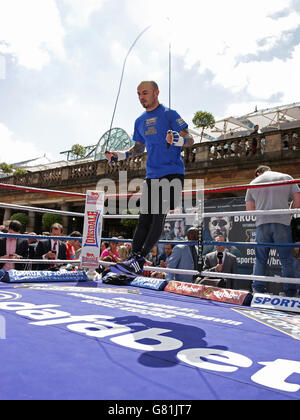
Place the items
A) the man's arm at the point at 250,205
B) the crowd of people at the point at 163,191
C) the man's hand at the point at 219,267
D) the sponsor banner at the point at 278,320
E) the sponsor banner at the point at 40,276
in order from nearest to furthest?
the sponsor banner at the point at 278,320 → the crowd of people at the point at 163,191 → the sponsor banner at the point at 40,276 → the man's arm at the point at 250,205 → the man's hand at the point at 219,267

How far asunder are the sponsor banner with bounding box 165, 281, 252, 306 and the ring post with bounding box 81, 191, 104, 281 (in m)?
0.89

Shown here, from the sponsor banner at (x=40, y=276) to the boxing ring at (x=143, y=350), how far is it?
666 mm

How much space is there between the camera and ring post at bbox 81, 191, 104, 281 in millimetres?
3393

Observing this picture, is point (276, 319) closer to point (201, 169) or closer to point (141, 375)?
point (141, 375)

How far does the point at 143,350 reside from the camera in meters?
1.14

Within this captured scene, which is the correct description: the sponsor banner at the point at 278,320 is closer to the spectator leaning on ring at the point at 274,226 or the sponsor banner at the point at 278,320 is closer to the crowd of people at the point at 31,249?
the spectator leaning on ring at the point at 274,226

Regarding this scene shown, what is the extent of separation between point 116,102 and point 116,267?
133 centimetres

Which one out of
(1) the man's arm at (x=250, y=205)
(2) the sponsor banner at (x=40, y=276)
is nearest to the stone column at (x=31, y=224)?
(2) the sponsor banner at (x=40, y=276)

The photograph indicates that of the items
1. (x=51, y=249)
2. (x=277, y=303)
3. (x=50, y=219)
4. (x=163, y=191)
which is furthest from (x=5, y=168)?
(x=277, y=303)

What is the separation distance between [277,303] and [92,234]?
6.34 feet

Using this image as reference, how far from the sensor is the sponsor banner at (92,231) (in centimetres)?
341

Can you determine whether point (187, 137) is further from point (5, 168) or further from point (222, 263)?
point (5, 168)

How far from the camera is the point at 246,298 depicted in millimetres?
2359
